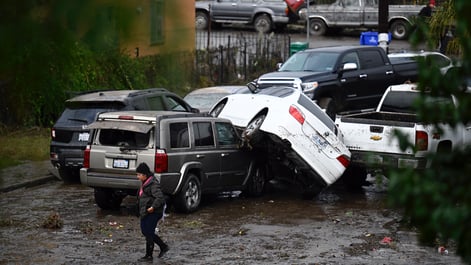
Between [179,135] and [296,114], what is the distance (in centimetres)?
221

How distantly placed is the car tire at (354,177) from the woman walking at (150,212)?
605cm

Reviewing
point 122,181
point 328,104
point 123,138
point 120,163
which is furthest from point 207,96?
point 122,181

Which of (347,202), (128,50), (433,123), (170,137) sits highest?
(128,50)

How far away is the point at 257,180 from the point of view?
1769 cm

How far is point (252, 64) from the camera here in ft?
107

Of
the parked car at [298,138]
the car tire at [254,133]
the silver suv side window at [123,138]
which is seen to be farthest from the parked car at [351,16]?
the silver suv side window at [123,138]

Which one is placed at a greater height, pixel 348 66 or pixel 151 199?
pixel 348 66

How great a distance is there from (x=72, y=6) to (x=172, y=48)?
43 centimetres

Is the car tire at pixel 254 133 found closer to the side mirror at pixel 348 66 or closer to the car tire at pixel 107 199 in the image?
the car tire at pixel 107 199

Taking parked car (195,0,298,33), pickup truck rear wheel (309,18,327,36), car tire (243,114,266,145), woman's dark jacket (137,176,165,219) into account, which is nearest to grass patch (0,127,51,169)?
car tire (243,114,266,145)

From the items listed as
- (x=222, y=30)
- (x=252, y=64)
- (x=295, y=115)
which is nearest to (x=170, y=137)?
(x=295, y=115)

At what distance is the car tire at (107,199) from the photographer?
1602cm

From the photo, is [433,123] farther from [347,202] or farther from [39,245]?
[347,202]

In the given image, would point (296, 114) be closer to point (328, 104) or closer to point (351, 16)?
point (328, 104)
